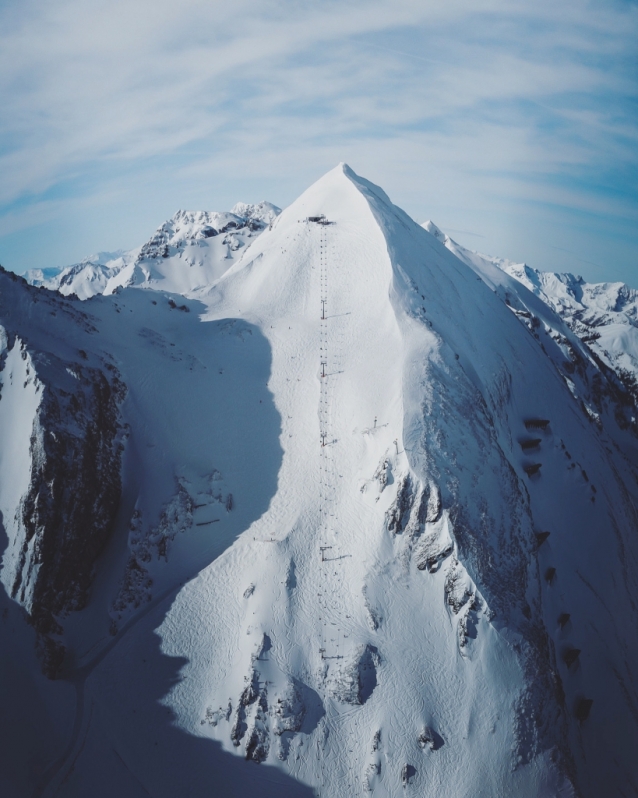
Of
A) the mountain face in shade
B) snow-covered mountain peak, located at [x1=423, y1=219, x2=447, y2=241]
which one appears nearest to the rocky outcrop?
the mountain face in shade

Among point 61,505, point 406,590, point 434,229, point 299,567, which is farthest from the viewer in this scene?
point 434,229

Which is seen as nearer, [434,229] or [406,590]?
[406,590]

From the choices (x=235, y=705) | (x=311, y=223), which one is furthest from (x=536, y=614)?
(x=311, y=223)

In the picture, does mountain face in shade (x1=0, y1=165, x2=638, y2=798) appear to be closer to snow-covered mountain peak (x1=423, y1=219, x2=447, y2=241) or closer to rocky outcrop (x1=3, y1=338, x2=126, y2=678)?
rocky outcrop (x1=3, y1=338, x2=126, y2=678)

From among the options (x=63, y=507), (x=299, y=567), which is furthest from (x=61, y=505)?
(x=299, y=567)

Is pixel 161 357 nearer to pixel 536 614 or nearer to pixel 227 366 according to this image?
pixel 227 366

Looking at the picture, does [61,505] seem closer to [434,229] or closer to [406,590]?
[406,590]

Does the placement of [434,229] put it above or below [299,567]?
above

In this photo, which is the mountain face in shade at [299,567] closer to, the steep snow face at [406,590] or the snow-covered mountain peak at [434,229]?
the steep snow face at [406,590]

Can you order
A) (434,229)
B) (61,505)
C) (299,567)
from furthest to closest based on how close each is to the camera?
(434,229) → (299,567) → (61,505)

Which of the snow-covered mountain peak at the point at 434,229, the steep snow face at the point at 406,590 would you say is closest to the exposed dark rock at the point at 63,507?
the steep snow face at the point at 406,590
